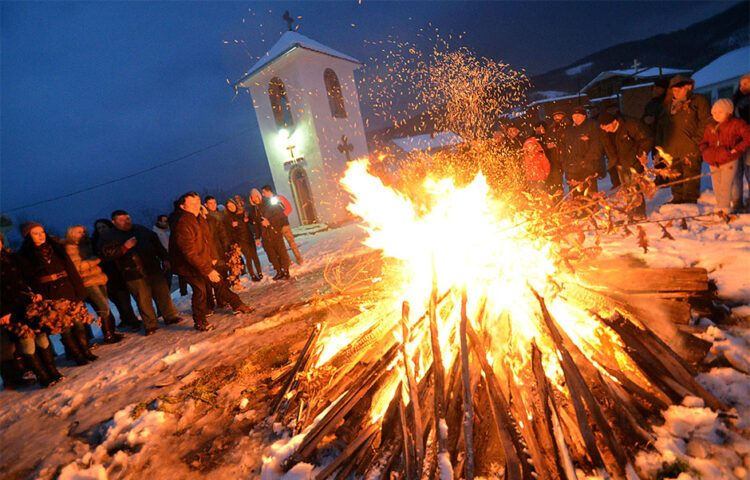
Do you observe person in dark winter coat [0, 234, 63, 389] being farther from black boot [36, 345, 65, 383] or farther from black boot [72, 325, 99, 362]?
black boot [72, 325, 99, 362]

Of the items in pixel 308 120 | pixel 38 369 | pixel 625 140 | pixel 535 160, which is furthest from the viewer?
pixel 308 120

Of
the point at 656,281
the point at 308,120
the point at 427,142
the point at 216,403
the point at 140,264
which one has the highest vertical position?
the point at 308,120

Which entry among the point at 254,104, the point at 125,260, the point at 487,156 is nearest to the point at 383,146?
the point at 254,104

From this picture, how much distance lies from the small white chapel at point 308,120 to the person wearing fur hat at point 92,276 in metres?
13.0

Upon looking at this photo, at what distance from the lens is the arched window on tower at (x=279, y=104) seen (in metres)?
18.5

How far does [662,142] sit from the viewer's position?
630 cm

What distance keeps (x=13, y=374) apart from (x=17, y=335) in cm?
82

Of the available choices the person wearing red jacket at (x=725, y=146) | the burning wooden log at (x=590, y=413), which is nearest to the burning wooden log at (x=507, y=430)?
the burning wooden log at (x=590, y=413)

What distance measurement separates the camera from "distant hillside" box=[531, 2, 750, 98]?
69.7 meters

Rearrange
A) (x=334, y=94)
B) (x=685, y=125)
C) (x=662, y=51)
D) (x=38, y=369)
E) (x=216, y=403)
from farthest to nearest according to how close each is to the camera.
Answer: (x=662, y=51) < (x=334, y=94) < (x=685, y=125) < (x=38, y=369) < (x=216, y=403)

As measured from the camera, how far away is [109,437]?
10.6 feet

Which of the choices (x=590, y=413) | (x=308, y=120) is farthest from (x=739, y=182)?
(x=308, y=120)

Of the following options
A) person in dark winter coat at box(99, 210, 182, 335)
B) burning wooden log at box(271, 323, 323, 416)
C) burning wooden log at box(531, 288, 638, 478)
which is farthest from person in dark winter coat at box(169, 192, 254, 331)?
burning wooden log at box(531, 288, 638, 478)

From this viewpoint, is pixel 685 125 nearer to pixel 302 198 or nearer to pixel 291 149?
pixel 291 149
